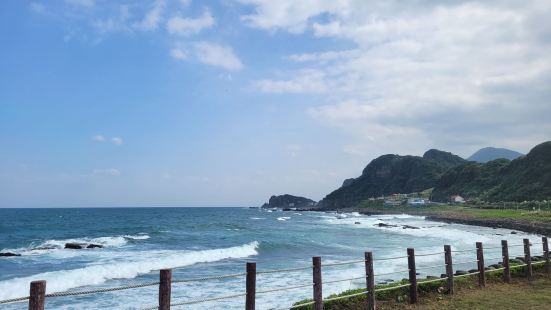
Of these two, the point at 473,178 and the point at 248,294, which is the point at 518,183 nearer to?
the point at 473,178

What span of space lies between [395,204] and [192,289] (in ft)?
401

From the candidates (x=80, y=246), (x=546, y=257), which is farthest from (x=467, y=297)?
(x=80, y=246)

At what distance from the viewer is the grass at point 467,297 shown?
9773 mm

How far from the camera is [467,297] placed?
1045cm

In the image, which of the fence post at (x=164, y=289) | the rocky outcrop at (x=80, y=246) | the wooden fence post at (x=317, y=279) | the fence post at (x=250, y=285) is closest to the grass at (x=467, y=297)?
the wooden fence post at (x=317, y=279)

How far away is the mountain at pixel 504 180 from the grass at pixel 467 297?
3065 inches

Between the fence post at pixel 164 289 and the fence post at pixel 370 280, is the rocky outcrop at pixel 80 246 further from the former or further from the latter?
the fence post at pixel 164 289

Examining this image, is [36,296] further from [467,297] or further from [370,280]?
[467,297]

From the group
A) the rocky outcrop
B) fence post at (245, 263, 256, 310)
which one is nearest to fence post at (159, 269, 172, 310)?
fence post at (245, 263, 256, 310)

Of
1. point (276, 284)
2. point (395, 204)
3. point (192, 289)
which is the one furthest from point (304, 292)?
point (395, 204)

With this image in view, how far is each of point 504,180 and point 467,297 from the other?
363 feet

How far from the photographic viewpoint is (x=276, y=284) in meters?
17.7

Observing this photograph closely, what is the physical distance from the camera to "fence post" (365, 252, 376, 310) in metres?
9.14

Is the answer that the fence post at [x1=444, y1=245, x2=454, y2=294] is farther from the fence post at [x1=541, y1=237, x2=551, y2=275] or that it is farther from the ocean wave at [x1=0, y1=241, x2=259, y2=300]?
the ocean wave at [x1=0, y1=241, x2=259, y2=300]
